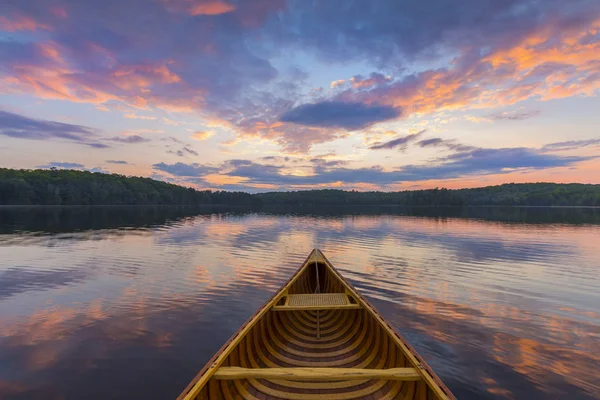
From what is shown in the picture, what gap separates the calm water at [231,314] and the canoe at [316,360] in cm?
242

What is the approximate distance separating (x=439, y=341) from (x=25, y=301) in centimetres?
1734

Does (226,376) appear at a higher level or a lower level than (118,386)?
higher

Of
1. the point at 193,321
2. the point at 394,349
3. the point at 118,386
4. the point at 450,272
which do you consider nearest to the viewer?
the point at 394,349

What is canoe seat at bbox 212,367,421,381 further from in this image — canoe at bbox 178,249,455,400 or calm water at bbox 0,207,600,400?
calm water at bbox 0,207,600,400

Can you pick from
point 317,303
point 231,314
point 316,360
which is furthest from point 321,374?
point 231,314

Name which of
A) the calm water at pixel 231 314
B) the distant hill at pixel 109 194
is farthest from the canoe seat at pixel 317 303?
the distant hill at pixel 109 194

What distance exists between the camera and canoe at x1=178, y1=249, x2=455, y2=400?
499 cm

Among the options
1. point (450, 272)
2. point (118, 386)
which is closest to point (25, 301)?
point (118, 386)

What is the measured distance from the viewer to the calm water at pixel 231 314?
316 inches

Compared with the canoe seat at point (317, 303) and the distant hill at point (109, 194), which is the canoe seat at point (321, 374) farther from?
the distant hill at point (109, 194)

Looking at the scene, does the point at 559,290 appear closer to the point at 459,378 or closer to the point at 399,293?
the point at 399,293

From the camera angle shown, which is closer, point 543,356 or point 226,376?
point 226,376

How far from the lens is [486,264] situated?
76.9 ft

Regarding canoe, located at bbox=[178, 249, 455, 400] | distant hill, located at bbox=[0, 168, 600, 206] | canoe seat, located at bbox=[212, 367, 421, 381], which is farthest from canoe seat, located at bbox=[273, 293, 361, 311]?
distant hill, located at bbox=[0, 168, 600, 206]
